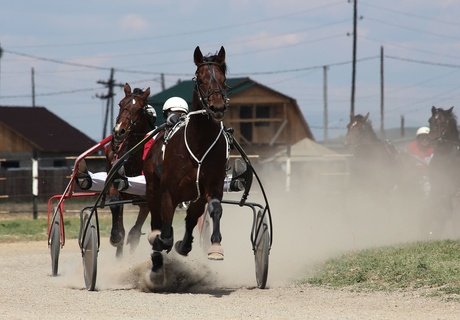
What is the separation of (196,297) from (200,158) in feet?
4.69

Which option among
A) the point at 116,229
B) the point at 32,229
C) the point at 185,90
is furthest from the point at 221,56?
the point at 185,90

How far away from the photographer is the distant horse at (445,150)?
19859mm

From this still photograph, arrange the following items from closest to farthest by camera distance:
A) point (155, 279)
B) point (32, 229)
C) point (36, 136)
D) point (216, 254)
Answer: point (216, 254), point (155, 279), point (32, 229), point (36, 136)

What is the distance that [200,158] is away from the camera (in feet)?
37.0

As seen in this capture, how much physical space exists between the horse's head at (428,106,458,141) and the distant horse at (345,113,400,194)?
320 cm

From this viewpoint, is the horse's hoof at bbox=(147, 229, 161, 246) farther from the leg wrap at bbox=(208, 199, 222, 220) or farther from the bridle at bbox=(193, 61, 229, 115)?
the bridle at bbox=(193, 61, 229, 115)

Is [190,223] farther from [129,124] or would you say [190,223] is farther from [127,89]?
[127,89]

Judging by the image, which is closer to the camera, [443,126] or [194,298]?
[194,298]

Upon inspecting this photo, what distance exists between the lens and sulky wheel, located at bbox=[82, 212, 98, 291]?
12.0 metres

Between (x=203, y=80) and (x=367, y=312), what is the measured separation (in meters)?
3.08

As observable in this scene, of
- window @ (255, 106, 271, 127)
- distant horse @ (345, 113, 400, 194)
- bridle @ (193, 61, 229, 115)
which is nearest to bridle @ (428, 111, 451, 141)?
distant horse @ (345, 113, 400, 194)

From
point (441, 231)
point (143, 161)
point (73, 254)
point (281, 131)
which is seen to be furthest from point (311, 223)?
point (281, 131)

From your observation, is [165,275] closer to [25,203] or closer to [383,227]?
[383,227]

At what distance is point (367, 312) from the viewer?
955 centimetres
